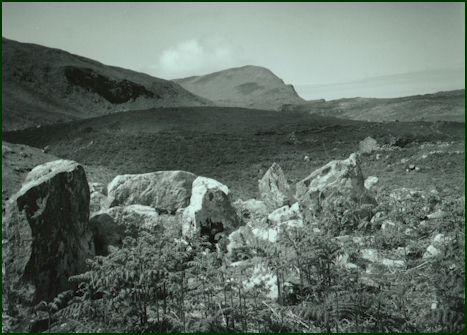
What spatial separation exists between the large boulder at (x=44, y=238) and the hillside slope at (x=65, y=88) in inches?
1637

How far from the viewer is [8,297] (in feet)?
16.5

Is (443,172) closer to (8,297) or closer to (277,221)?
(277,221)

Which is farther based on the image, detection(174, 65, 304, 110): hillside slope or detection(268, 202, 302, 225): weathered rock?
detection(174, 65, 304, 110): hillside slope

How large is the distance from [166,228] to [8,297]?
3092 mm

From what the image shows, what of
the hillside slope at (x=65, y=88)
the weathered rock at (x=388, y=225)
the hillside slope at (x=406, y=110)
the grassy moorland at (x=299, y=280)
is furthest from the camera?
the hillside slope at (x=406, y=110)

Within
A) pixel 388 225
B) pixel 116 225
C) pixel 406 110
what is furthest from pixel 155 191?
pixel 406 110

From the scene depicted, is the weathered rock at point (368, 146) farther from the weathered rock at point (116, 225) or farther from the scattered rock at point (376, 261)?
the weathered rock at point (116, 225)

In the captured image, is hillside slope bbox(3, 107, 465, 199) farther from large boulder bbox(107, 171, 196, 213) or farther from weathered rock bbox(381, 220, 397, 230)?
weathered rock bbox(381, 220, 397, 230)

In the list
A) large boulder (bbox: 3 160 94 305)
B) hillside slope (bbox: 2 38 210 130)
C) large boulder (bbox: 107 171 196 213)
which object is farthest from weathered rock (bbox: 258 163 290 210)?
hillside slope (bbox: 2 38 210 130)

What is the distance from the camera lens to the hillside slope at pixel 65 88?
5009 cm

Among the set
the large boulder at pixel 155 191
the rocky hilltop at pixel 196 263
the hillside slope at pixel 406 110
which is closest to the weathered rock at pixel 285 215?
the rocky hilltop at pixel 196 263

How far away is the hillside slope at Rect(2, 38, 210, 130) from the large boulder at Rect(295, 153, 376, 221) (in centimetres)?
3991

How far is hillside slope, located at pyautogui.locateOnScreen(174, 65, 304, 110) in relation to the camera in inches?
3829

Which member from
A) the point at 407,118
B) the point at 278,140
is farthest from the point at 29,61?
the point at 407,118
